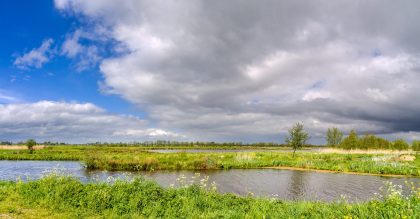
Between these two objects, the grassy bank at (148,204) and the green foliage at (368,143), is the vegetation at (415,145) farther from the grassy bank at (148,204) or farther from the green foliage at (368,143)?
the grassy bank at (148,204)

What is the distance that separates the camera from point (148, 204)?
510 inches

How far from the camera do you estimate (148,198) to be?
13.4 meters

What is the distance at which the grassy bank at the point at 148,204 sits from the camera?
36.1ft

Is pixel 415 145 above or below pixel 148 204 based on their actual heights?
above

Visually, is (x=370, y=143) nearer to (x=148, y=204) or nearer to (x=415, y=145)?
(x=415, y=145)

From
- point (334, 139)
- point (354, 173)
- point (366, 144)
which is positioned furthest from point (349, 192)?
point (334, 139)

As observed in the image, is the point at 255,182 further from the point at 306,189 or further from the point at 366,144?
the point at 366,144

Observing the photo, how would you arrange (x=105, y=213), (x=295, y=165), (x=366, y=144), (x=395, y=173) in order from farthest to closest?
(x=366, y=144)
(x=295, y=165)
(x=395, y=173)
(x=105, y=213)

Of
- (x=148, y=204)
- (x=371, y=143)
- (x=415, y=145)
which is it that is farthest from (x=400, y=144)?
(x=148, y=204)

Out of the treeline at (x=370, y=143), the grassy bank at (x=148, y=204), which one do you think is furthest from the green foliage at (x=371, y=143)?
the grassy bank at (x=148, y=204)

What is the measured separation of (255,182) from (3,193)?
20.0 meters

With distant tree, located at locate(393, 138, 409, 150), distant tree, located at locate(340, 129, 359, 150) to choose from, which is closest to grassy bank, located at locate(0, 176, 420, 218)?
distant tree, located at locate(340, 129, 359, 150)

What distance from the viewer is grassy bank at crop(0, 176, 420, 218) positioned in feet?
36.1

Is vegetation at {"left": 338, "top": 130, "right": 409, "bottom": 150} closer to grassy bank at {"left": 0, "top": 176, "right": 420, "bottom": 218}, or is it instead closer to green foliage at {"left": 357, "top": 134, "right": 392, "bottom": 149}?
green foliage at {"left": 357, "top": 134, "right": 392, "bottom": 149}
